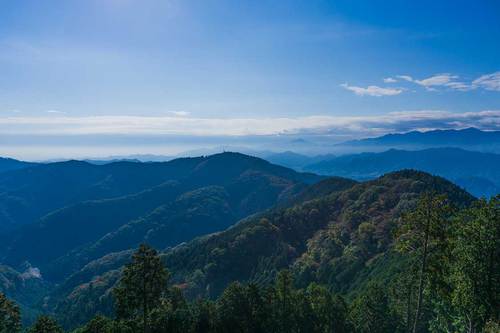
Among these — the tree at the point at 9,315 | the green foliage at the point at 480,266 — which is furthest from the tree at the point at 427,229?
the tree at the point at 9,315

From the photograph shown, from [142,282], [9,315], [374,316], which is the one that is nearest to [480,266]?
[142,282]

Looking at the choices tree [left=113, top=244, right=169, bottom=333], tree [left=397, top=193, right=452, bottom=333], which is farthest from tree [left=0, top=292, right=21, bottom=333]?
tree [left=397, top=193, right=452, bottom=333]

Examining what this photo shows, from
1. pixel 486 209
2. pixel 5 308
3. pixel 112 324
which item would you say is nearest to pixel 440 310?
pixel 486 209

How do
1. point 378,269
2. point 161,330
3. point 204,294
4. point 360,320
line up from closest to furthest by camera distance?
point 161,330 → point 360,320 → point 378,269 → point 204,294

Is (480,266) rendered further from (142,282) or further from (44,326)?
(44,326)

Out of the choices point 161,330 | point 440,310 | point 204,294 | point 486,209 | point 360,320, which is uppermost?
point 486,209

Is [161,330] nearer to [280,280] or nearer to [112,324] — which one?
[112,324]

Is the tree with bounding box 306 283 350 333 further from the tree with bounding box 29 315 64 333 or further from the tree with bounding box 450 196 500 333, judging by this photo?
the tree with bounding box 29 315 64 333
